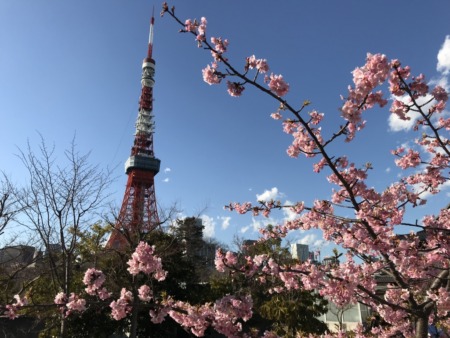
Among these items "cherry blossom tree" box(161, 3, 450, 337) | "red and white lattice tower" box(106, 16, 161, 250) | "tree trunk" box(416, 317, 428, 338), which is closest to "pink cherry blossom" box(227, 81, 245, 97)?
"cherry blossom tree" box(161, 3, 450, 337)

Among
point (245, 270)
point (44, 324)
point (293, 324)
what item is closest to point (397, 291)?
point (245, 270)

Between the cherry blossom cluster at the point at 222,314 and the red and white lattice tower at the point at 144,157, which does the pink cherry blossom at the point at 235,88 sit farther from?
the red and white lattice tower at the point at 144,157

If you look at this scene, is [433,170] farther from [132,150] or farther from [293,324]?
[132,150]

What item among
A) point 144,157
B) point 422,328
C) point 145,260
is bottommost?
point 422,328

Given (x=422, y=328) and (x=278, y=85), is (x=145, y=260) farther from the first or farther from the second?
(x=422, y=328)

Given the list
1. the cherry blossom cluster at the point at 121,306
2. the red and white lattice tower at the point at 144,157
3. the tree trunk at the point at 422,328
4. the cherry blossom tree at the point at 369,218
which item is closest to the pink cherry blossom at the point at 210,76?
the cherry blossom tree at the point at 369,218

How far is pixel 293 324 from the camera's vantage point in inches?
420

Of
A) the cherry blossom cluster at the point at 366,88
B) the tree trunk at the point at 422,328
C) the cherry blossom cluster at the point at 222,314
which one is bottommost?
the tree trunk at the point at 422,328

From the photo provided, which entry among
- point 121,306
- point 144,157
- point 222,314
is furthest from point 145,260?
point 144,157

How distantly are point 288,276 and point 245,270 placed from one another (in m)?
0.57

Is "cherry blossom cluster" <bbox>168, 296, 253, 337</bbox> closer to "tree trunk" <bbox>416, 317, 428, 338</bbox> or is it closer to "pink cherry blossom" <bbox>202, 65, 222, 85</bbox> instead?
"tree trunk" <bbox>416, 317, 428, 338</bbox>

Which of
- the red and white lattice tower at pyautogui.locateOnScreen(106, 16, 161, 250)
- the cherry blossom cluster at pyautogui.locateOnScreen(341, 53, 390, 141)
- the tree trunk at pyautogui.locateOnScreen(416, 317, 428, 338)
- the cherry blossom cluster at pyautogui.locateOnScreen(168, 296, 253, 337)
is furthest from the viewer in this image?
the red and white lattice tower at pyautogui.locateOnScreen(106, 16, 161, 250)

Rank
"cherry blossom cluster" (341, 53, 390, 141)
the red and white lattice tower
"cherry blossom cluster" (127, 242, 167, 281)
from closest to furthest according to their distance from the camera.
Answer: "cherry blossom cluster" (341, 53, 390, 141), "cherry blossom cluster" (127, 242, 167, 281), the red and white lattice tower

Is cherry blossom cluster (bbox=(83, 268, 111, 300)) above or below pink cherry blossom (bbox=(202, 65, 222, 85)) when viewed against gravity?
below
